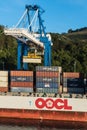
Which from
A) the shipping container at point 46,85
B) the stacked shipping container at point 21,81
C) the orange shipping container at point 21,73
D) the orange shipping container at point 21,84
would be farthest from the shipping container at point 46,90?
the orange shipping container at point 21,73

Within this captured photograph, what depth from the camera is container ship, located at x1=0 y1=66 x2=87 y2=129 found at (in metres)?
63.0

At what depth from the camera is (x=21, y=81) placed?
2635 inches

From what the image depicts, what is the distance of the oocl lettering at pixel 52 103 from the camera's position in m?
64.3

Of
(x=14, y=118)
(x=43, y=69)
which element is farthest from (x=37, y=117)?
(x=43, y=69)

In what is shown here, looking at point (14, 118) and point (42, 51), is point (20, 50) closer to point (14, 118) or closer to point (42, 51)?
point (42, 51)

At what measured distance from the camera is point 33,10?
80.6 meters

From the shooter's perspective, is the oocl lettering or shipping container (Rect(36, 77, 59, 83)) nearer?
the oocl lettering

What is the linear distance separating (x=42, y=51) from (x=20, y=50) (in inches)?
150

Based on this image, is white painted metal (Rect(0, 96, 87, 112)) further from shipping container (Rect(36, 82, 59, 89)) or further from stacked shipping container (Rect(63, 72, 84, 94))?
stacked shipping container (Rect(63, 72, 84, 94))

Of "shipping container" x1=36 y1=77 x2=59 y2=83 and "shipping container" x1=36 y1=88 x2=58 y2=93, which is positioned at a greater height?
"shipping container" x1=36 y1=77 x2=59 y2=83

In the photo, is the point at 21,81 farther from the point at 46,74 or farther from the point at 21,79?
the point at 46,74

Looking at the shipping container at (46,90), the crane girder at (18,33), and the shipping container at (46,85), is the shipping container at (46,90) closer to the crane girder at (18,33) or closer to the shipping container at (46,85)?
the shipping container at (46,85)

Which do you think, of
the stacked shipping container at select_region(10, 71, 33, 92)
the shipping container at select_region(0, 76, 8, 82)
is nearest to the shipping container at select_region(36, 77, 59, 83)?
the stacked shipping container at select_region(10, 71, 33, 92)

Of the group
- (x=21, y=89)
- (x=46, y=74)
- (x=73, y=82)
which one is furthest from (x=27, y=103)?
(x=73, y=82)
